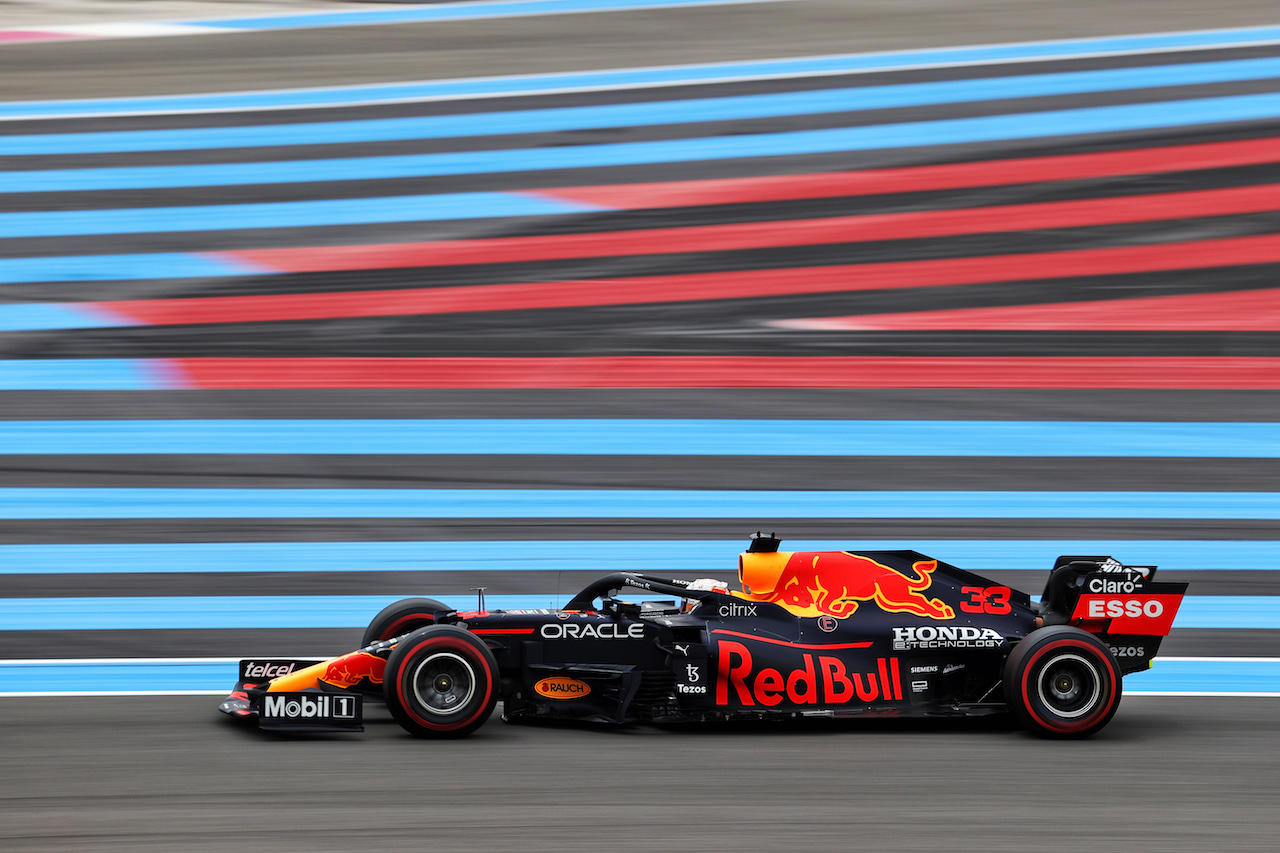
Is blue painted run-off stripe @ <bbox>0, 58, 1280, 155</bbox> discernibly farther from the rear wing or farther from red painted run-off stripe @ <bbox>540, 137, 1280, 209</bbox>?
the rear wing

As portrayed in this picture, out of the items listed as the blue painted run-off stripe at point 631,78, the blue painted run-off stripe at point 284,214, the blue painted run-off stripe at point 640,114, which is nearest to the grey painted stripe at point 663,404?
the blue painted run-off stripe at point 284,214

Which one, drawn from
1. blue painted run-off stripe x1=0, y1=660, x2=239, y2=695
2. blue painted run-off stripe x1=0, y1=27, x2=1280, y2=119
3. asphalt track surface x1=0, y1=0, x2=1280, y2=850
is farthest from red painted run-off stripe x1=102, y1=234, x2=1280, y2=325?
blue painted run-off stripe x1=0, y1=660, x2=239, y2=695

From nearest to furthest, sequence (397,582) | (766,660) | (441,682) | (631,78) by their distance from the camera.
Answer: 1. (441,682)
2. (766,660)
3. (397,582)
4. (631,78)

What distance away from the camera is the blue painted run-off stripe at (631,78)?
660 inches

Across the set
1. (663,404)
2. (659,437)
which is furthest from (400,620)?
(663,404)

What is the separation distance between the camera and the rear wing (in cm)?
660

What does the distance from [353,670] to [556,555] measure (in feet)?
11.2

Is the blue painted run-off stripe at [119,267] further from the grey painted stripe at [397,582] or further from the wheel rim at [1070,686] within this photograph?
the wheel rim at [1070,686]

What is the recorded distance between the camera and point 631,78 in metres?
17.3

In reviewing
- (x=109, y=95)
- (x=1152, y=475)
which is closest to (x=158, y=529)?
(x=1152, y=475)

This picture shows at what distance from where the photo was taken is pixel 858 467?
10.8 m

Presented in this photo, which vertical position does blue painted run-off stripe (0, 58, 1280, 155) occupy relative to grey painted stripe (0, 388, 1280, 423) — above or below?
above

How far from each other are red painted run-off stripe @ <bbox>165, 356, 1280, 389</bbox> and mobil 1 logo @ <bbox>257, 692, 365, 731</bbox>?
6.02m

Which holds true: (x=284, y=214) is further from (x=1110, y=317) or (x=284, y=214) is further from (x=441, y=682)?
(x=441, y=682)
